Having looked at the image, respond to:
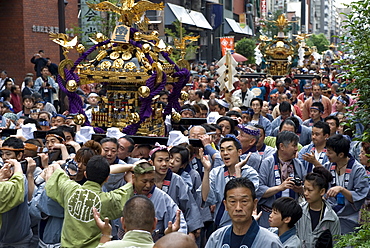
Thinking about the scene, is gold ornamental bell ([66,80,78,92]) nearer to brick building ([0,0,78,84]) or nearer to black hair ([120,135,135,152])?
black hair ([120,135,135,152])

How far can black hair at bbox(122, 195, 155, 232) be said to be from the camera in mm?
3981

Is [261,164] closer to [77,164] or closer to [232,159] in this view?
[232,159]

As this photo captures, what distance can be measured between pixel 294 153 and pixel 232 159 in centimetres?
92

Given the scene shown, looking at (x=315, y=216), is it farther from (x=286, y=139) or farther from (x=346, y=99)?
(x=346, y=99)

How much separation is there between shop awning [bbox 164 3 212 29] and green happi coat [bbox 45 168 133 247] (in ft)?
94.2

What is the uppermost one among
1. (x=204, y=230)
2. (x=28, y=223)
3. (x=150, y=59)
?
(x=150, y=59)

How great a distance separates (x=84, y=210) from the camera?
4.89 meters

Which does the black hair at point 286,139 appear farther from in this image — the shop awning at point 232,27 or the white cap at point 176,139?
the shop awning at point 232,27

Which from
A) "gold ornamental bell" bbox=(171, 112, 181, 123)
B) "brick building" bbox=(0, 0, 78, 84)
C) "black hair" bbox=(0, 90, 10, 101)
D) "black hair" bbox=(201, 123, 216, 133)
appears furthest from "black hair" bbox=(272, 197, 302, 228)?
"brick building" bbox=(0, 0, 78, 84)

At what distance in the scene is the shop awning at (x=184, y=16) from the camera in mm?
36750

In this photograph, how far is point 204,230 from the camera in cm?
712

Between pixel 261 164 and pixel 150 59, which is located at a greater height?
pixel 150 59

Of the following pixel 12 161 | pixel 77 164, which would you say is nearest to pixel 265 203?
pixel 77 164

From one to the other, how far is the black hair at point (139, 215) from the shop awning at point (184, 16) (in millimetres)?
29602
